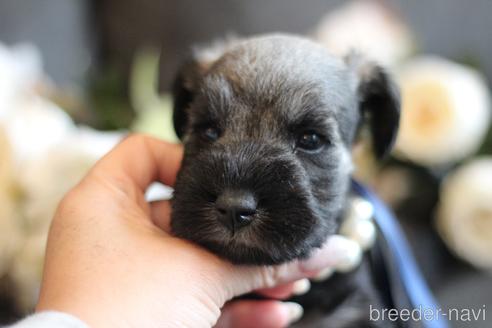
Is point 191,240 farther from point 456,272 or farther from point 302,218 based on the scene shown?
point 456,272

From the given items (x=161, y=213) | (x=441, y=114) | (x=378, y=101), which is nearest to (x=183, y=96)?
(x=161, y=213)

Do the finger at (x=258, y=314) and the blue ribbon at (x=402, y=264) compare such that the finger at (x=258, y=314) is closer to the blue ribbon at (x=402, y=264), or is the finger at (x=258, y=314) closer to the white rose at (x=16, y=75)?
the blue ribbon at (x=402, y=264)

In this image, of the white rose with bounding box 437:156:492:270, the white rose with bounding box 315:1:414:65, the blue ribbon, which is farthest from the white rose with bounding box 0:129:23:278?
the white rose with bounding box 437:156:492:270

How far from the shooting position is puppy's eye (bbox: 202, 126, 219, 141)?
1.32 meters

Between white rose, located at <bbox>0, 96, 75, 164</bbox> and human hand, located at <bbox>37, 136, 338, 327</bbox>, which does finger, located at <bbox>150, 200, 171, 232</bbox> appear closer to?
human hand, located at <bbox>37, 136, 338, 327</bbox>

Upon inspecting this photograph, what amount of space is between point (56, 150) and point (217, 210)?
992mm

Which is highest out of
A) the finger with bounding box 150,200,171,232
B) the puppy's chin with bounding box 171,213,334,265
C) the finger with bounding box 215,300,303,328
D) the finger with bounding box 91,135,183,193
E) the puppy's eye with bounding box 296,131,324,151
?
the puppy's eye with bounding box 296,131,324,151

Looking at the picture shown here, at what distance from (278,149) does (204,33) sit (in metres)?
1.53

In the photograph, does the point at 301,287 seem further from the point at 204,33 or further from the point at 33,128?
the point at 204,33

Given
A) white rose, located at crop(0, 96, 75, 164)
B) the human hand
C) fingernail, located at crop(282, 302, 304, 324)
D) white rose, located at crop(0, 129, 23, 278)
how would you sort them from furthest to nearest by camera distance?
A: white rose, located at crop(0, 96, 75, 164), white rose, located at crop(0, 129, 23, 278), fingernail, located at crop(282, 302, 304, 324), the human hand

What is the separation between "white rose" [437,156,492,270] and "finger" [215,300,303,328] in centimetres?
88

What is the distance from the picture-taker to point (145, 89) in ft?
8.38

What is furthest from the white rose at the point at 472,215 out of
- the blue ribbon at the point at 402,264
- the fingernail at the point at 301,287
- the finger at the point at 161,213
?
the finger at the point at 161,213

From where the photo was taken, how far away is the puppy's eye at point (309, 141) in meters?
1.30
